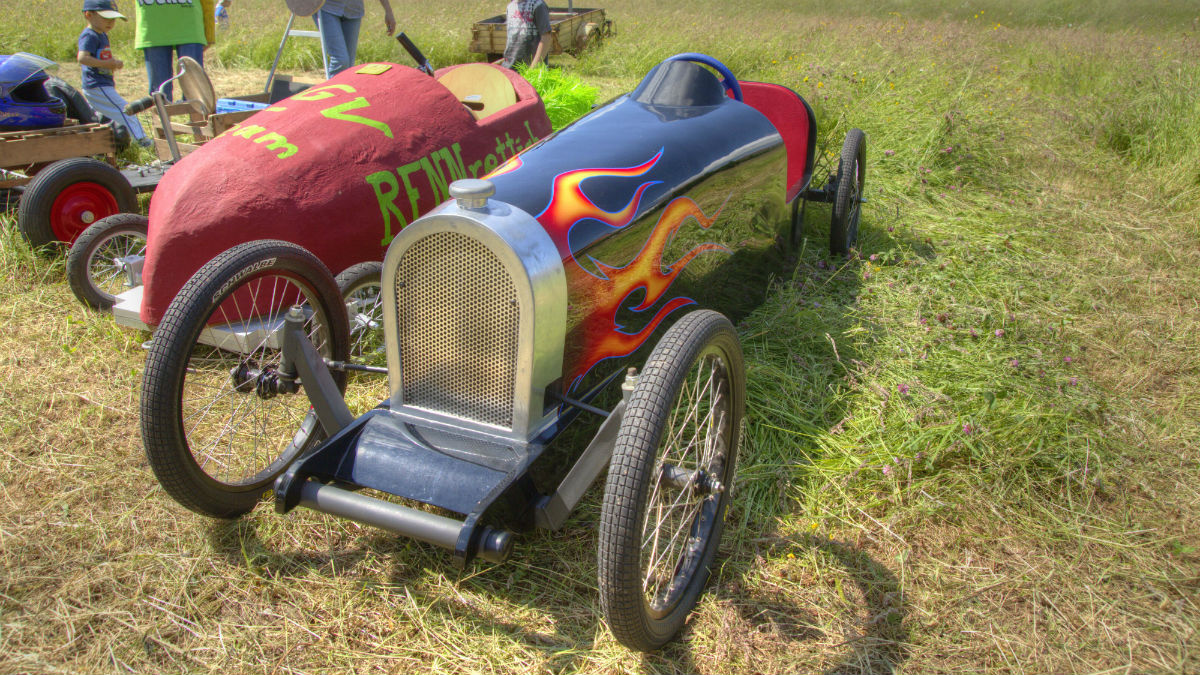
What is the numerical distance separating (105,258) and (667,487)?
3.83 m

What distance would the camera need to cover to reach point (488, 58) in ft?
40.6

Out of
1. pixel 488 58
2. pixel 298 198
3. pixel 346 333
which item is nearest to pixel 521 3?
pixel 488 58

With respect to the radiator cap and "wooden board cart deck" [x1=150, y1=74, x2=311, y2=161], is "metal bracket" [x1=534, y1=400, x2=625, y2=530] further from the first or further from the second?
"wooden board cart deck" [x1=150, y1=74, x2=311, y2=161]

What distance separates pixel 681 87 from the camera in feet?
11.6

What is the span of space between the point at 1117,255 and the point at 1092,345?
1534mm

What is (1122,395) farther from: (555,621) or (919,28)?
(919,28)

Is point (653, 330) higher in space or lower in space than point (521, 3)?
lower

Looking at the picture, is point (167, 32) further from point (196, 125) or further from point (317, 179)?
point (317, 179)

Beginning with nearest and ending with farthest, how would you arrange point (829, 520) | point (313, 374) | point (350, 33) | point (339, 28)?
point (313, 374) < point (829, 520) < point (339, 28) < point (350, 33)

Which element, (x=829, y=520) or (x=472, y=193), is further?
(x=829, y=520)

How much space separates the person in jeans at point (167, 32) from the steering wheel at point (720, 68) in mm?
5057

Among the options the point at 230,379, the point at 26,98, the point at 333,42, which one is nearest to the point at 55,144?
the point at 26,98

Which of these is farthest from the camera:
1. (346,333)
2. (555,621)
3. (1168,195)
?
(1168,195)

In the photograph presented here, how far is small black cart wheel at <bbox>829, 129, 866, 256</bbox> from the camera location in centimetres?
462
